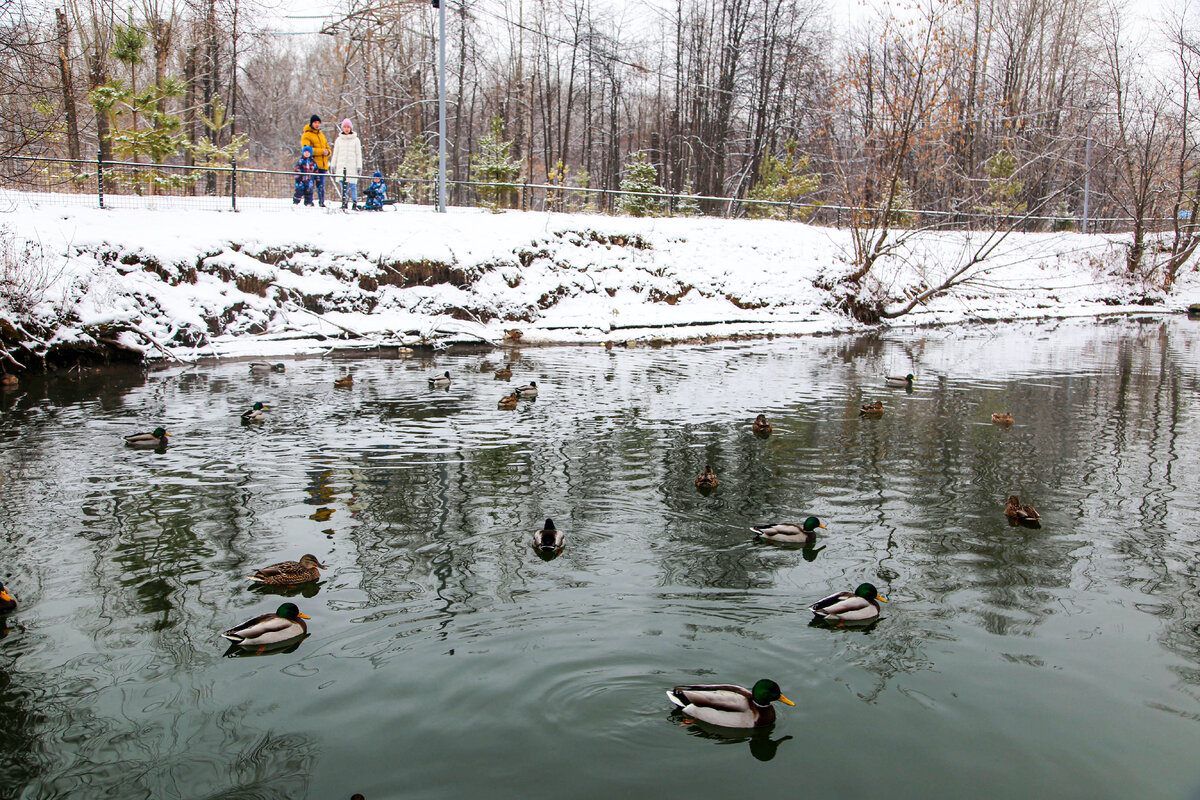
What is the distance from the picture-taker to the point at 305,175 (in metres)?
25.1

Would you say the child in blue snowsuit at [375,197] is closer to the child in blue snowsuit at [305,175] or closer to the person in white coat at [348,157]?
the person in white coat at [348,157]

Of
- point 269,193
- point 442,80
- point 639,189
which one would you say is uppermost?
point 442,80

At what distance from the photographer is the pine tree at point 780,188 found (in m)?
37.1

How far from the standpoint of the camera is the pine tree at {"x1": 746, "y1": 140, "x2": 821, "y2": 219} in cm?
3712

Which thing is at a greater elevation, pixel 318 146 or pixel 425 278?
pixel 318 146

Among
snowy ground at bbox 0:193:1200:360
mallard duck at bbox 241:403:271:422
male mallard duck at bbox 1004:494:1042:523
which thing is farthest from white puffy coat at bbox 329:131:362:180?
male mallard duck at bbox 1004:494:1042:523

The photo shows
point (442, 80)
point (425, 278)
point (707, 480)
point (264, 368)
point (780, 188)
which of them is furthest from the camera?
point (780, 188)

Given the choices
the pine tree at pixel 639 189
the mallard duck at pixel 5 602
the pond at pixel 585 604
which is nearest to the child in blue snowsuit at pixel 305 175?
the pond at pixel 585 604

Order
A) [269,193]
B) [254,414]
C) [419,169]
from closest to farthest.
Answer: [254,414]
[269,193]
[419,169]

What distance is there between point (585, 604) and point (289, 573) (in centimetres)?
276

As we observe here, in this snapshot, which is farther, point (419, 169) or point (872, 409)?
point (419, 169)

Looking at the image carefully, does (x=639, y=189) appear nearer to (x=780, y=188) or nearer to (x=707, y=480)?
(x=780, y=188)

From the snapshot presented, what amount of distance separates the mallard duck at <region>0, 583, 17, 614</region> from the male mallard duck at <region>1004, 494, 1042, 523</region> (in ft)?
33.8

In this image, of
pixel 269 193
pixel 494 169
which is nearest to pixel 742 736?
pixel 494 169
